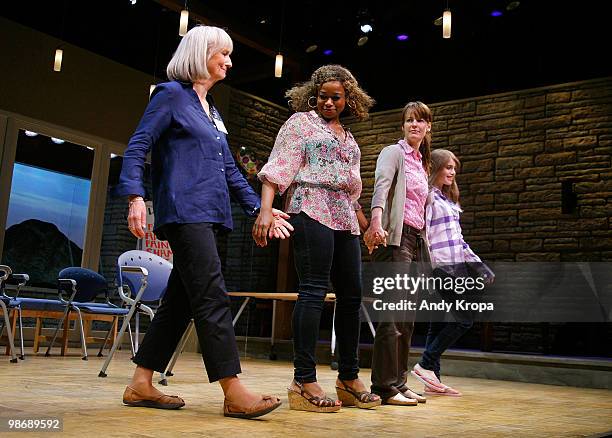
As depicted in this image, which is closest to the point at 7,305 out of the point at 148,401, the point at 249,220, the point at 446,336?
the point at 148,401

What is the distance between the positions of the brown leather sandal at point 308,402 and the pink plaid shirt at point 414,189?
87 centimetres

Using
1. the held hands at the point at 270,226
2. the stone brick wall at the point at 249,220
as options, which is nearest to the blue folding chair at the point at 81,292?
the stone brick wall at the point at 249,220

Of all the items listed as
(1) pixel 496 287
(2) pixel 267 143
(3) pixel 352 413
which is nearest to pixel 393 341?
(3) pixel 352 413

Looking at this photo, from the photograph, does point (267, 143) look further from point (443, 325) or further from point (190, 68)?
point (190, 68)

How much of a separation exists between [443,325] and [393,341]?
3.08 ft

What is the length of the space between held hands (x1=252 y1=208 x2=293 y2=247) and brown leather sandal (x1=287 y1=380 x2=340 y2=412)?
0.51 m

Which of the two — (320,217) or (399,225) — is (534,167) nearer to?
(399,225)

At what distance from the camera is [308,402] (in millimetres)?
2197

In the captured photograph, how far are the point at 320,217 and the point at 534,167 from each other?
18.6 ft

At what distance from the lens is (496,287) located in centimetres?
722

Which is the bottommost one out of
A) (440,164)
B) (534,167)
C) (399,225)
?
(399,225)

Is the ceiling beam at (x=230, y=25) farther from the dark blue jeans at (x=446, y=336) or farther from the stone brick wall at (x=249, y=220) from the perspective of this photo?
the dark blue jeans at (x=446, y=336)

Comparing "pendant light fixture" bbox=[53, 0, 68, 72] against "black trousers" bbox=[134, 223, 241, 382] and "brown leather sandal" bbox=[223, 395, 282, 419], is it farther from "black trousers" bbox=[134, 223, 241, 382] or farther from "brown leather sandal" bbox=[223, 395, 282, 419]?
"brown leather sandal" bbox=[223, 395, 282, 419]

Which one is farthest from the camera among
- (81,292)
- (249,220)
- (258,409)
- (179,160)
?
(249,220)
